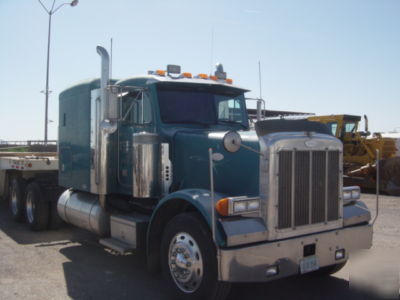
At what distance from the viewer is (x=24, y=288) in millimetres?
4730

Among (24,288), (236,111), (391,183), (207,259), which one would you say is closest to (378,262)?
(207,259)

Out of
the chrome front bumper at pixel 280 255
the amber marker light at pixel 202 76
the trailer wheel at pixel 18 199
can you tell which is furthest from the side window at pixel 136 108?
the trailer wheel at pixel 18 199

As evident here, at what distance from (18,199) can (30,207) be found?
0.66 m

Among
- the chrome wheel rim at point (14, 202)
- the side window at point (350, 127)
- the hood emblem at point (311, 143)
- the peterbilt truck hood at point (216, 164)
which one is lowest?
the chrome wheel rim at point (14, 202)

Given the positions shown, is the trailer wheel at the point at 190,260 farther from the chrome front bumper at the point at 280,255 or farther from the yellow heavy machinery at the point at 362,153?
the yellow heavy machinery at the point at 362,153

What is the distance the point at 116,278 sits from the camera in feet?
16.8

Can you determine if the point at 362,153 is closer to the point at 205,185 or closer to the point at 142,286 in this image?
the point at 205,185

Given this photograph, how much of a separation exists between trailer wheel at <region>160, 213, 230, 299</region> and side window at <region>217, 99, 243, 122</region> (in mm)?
1920

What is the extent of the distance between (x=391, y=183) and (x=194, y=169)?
12.0 m

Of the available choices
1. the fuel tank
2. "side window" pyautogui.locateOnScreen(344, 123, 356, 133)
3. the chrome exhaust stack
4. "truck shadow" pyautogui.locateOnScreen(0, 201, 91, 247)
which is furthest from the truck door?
"side window" pyautogui.locateOnScreen(344, 123, 356, 133)

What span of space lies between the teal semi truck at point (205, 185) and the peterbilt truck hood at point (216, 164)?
1 cm

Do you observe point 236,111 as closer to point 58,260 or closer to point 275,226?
point 275,226

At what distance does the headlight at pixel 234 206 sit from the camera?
12.4 ft

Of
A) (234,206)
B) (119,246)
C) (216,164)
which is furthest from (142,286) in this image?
(234,206)
